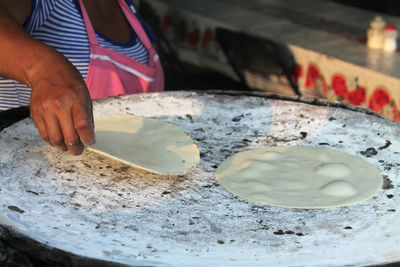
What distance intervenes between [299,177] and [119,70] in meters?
0.78

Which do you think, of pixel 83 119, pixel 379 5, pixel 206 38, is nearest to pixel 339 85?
pixel 206 38

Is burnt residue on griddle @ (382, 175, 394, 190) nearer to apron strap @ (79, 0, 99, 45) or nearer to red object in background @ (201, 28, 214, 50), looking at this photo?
apron strap @ (79, 0, 99, 45)

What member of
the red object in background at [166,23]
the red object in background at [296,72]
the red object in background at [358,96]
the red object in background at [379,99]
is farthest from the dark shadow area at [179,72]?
the red object in background at [379,99]

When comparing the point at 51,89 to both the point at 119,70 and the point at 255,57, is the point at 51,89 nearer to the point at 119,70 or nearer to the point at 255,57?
the point at 119,70

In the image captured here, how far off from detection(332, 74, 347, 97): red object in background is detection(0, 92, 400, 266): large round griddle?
5.86 feet

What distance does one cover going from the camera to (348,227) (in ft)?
4.26

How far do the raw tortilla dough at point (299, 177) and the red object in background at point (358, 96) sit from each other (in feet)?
6.19

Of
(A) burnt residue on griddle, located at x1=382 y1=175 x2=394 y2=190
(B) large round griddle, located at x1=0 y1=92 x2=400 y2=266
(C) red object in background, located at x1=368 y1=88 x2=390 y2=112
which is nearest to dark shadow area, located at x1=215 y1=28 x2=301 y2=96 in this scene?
(C) red object in background, located at x1=368 y1=88 x2=390 y2=112

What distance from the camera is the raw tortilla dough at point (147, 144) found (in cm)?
157

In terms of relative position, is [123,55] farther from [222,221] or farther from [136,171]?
[222,221]

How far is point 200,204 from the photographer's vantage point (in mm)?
1401

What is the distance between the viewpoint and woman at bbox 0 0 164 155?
1238 millimetres

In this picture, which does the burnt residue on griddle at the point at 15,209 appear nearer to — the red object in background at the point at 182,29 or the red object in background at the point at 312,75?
the red object in background at the point at 312,75

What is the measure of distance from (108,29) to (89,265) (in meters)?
1.20
